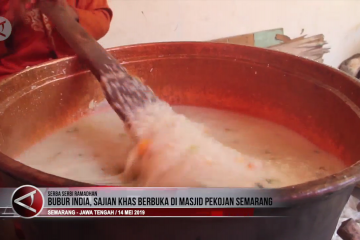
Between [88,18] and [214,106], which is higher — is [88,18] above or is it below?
above

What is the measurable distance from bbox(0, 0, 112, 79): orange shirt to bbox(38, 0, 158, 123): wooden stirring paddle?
162 mm

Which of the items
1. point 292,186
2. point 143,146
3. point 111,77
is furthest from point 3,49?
point 292,186

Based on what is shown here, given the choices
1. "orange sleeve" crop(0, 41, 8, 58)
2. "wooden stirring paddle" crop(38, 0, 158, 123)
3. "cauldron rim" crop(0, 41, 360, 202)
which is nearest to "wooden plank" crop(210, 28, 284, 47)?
"wooden stirring paddle" crop(38, 0, 158, 123)

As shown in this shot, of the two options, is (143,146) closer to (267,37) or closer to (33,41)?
(33,41)

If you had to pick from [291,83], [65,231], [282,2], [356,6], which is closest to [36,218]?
[65,231]

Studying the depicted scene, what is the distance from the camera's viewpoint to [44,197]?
0.47 m

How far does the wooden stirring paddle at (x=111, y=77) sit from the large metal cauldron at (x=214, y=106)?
80 mm

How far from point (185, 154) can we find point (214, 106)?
42 centimetres

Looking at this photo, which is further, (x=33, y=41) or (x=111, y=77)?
(x=33, y=41)

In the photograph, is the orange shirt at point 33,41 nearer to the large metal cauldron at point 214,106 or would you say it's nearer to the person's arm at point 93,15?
the person's arm at point 93,15

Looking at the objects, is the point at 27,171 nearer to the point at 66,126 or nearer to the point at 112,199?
the point at 112,199

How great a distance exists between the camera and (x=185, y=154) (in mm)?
688

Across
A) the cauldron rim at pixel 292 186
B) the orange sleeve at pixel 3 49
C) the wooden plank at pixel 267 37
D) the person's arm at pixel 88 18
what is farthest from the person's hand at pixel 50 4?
the wooden plank at pixel 267 37

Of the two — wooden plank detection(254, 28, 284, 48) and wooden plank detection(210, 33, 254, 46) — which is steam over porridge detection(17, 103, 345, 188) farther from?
wooden plank detection(254, 28, 284, 48)
